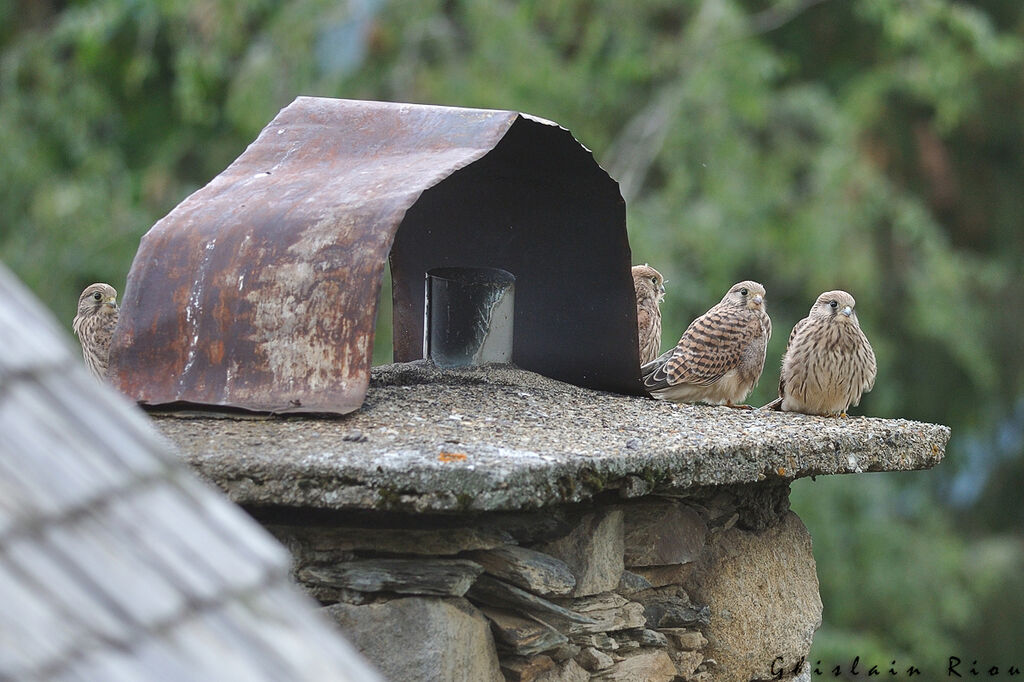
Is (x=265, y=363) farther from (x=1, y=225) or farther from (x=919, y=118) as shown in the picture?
(x=919, y=118)

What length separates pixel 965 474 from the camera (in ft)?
39.6

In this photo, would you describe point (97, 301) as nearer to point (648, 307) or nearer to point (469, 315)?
point (469, 315)

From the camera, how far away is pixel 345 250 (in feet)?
9.73

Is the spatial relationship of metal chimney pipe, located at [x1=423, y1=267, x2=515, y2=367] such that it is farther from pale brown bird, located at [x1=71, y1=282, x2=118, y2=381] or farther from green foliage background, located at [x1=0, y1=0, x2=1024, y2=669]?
green foliage background, located at [x1=0, y1=0, x2=1024, y2=669]

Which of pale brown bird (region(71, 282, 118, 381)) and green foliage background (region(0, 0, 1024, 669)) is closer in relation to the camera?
pale brown bird (region(71, 282, 118, 381))

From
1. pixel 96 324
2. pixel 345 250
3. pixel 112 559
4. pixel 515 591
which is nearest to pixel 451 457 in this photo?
pixel 515 591

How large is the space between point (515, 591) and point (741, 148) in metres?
6.78

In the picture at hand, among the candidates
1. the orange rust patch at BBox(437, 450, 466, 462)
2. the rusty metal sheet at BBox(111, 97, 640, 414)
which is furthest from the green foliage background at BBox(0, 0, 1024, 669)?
the orange rust patch at BBox(437, 450, 466, 462)

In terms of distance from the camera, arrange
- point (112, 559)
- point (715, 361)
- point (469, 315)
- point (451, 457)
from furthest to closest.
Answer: point (715, 361) → point (469, 315) → point (451, 457) → point (112, 559)

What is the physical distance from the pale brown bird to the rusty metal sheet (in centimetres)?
77

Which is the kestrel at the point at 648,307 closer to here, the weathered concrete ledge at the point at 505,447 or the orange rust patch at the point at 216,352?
the weathered concrete ledge at the point at 505,447

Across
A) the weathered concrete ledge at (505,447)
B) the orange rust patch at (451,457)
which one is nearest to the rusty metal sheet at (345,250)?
Answer: the weathered concrete ledge at (505,447)

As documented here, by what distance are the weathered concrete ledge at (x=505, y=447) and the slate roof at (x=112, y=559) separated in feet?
3.91

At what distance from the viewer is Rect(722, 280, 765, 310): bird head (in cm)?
479
